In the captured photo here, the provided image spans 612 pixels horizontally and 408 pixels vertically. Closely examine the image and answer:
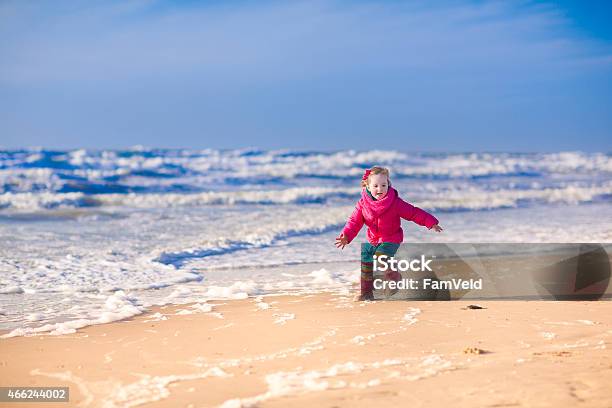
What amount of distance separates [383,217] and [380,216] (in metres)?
0.03

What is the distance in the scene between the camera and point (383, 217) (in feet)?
19.8

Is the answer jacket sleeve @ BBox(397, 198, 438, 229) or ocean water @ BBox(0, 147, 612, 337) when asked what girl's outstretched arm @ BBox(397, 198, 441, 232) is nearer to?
jacket sleeve @ BBox(397, 198, 438, 229)

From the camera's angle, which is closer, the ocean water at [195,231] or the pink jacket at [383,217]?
the pink jacket at [383,217]

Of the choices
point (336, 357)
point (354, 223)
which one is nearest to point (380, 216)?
point (354, 223)

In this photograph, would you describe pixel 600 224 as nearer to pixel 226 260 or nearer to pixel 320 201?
pixel 226 260

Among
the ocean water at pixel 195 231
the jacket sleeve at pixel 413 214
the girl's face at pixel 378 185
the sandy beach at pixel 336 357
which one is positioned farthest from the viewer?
the ocean water at pixel 195 231

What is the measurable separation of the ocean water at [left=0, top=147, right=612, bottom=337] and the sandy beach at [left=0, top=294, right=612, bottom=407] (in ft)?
2.45

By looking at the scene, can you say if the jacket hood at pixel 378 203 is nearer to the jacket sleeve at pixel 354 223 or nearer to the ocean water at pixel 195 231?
the jacket sleeve at pixel 354 223

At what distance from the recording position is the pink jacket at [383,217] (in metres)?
6.00

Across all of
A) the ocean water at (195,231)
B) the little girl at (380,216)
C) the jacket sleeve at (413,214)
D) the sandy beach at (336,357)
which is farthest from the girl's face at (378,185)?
the sandy beach at (336,357)

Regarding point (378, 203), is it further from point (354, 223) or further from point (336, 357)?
point (336, 357)

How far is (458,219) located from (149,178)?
17418 millimetres

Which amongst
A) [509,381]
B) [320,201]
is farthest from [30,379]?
[320,201]

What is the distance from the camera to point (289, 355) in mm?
3900
